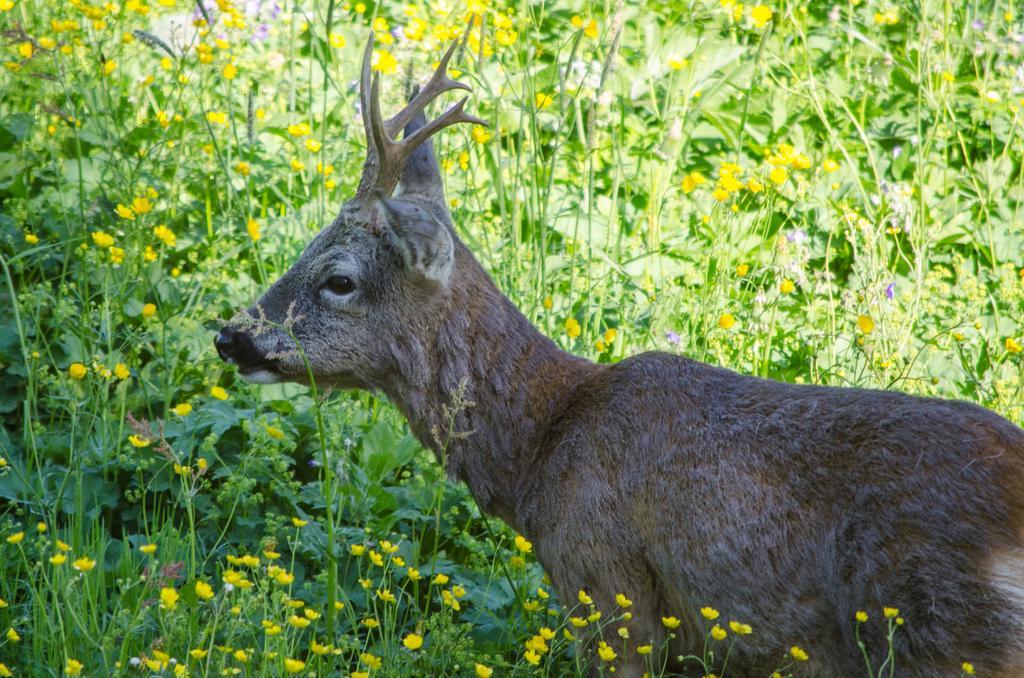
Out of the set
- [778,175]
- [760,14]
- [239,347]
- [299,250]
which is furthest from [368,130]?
[760,14]

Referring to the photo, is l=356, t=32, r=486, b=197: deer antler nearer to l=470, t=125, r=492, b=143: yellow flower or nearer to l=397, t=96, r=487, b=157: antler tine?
l=397, t=96, r=487, b=157: antler tine

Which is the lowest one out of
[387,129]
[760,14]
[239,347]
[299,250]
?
[299,250]

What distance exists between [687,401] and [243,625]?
1.53 meters

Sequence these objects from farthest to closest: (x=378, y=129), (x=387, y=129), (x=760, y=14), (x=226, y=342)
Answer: (x=760, y=14), (x=387, y=129), (x=226, y=342), (x=378, y=129)

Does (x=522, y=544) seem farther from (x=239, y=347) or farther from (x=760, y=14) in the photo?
(x=760, y=14)

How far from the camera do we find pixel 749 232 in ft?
21.6

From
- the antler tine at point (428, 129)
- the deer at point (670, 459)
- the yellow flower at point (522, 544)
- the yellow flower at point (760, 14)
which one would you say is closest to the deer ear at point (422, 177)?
the deer at point (670, 459)

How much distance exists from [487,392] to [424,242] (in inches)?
22.1

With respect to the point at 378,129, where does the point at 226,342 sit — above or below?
below

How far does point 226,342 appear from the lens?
182 inches

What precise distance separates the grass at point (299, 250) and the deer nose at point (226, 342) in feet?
0.74

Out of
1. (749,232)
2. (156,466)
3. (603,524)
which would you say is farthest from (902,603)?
(749,232)

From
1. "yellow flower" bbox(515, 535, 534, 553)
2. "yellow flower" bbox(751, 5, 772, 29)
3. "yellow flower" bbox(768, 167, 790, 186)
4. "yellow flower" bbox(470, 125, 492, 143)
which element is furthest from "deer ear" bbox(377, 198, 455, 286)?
"yellow flower" bbox(751, 5, 772, 29)

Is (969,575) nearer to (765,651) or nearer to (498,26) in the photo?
(765,651)
